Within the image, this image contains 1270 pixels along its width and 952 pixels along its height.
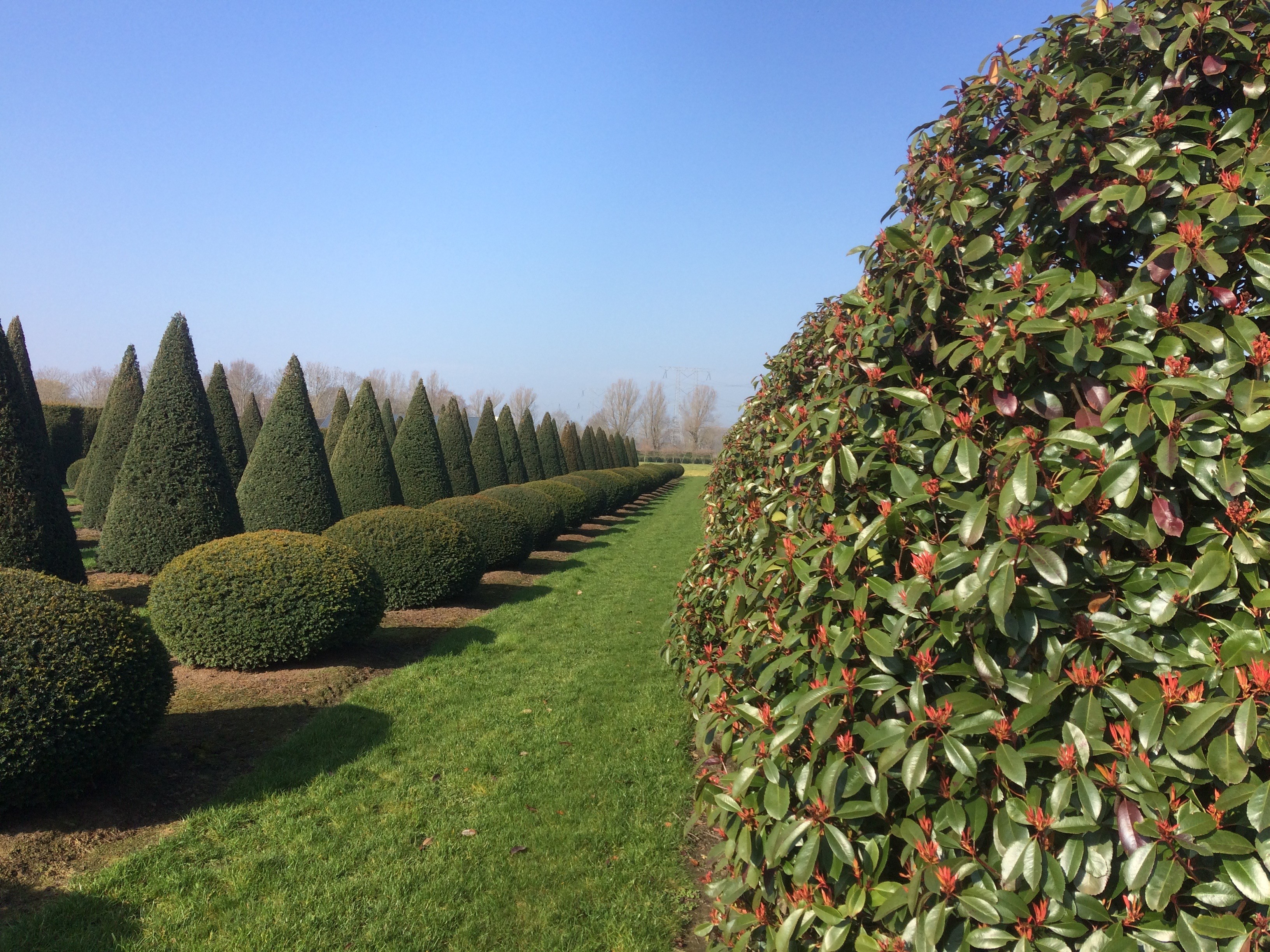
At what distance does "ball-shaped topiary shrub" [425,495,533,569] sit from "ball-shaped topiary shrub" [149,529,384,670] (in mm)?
4597

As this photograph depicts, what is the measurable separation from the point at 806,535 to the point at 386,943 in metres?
2.81

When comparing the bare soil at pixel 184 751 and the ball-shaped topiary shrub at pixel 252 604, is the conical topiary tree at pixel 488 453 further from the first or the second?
the ball-shaped topiary shrub at pixel 252 604

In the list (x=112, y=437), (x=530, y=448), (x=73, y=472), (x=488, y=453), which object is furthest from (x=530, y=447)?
(x=73, y=472)

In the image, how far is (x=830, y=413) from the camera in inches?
77.0

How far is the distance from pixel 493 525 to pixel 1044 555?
11.4m

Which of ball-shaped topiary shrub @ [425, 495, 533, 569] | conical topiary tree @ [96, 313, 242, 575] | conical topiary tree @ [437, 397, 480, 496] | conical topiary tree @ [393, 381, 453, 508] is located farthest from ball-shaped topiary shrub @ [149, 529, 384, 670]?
conical topiary tree @ [437, 397, 480, 496]

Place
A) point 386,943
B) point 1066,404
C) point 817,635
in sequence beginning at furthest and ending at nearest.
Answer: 1. point 386,943
2. point 817,635
3. point 1066,404

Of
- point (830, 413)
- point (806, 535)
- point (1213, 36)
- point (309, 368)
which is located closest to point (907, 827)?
point (806, 535)

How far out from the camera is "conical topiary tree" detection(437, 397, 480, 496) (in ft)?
59.1

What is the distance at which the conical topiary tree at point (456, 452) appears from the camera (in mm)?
18000

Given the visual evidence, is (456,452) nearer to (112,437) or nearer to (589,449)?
(112,437)

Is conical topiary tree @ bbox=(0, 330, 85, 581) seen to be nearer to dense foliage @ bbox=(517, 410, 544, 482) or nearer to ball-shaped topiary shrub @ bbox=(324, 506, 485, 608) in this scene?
ball-shaped topiary shrub @ bbox=(324, 506, 485, 608)

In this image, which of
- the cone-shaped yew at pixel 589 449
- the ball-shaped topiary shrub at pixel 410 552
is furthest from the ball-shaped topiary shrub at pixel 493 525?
the cone-shaped yew at pixel 589 449

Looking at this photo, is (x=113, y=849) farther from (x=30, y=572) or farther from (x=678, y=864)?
(x=678, y=864)
